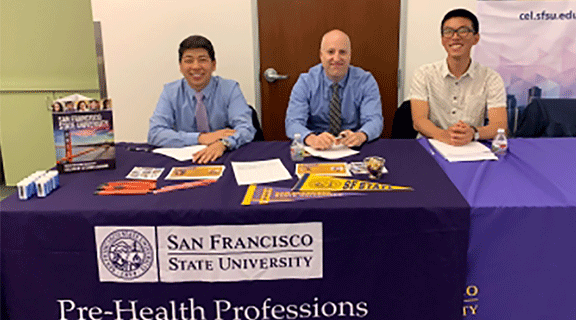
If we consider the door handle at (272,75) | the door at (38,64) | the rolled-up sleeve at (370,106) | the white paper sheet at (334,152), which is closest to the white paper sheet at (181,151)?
the white paper sheet at (334,152)

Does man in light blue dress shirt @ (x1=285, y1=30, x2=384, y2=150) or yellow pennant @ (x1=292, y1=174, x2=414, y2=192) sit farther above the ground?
man in light blue dress shirt @ (x1=285, y1=30, x2=384, y2=150)

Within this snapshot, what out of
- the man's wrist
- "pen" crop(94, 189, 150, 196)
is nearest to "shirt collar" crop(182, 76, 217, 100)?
the man's wrist

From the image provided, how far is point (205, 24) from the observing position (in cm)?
337

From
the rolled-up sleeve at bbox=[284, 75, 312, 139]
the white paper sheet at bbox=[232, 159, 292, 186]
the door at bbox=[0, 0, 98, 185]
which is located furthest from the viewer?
the door at bbox=[0, 0, 98, 185]

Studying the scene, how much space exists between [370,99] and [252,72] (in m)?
1.11

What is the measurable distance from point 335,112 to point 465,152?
2.68 feet

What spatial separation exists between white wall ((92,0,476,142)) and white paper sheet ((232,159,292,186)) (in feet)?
5.23

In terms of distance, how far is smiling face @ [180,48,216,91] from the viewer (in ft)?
8.16

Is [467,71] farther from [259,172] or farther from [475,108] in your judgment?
[259,172]

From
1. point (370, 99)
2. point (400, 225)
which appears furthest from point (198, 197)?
point (370, 99)

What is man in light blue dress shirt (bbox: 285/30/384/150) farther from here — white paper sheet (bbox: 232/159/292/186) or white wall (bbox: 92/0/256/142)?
white wall (bbox: 92/0/256/142)

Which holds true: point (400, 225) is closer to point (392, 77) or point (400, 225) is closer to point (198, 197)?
point (198, 197)

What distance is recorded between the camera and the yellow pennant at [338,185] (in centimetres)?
162

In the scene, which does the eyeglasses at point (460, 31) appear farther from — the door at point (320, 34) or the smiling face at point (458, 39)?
the door at point (320, 34)
